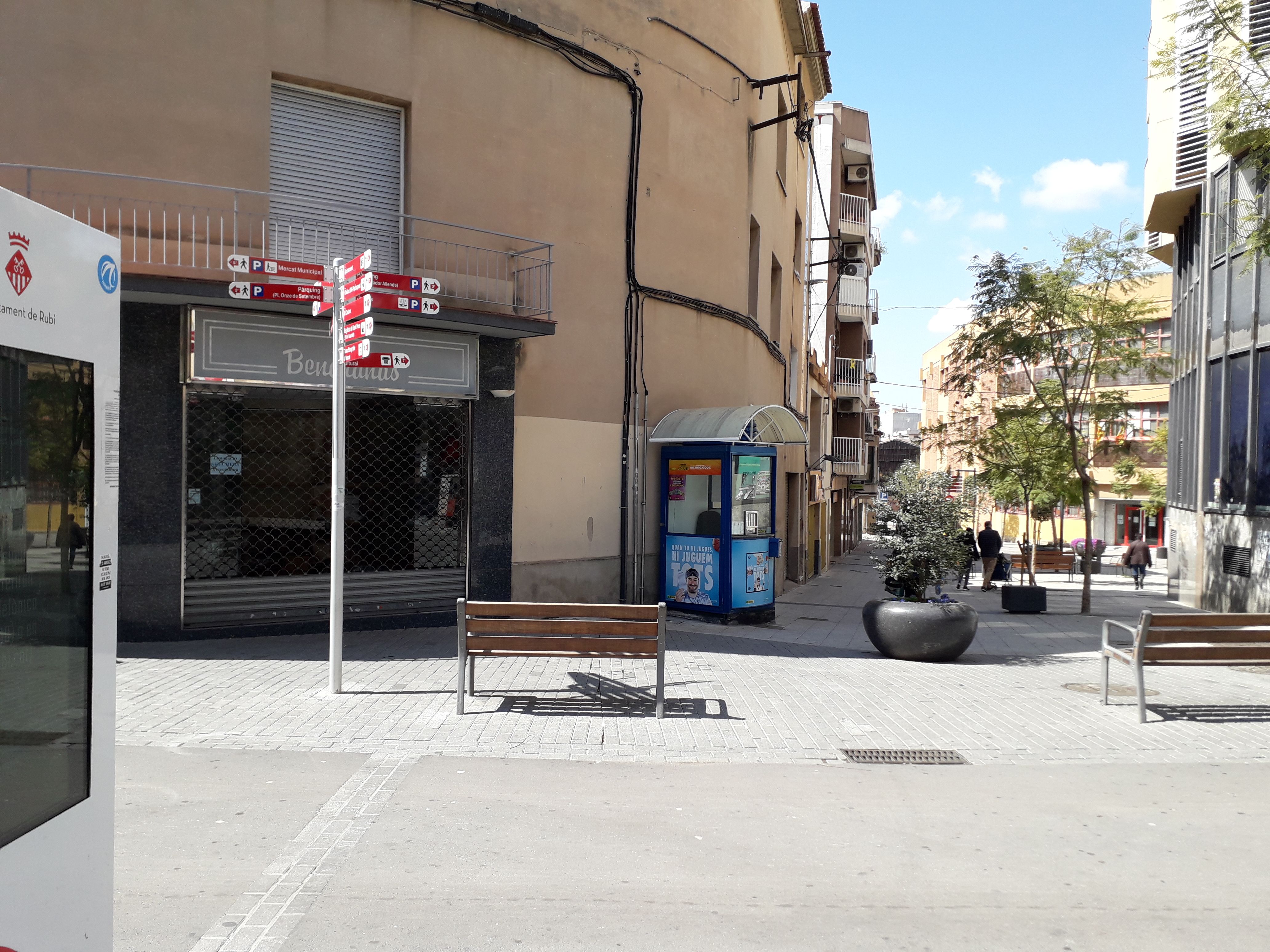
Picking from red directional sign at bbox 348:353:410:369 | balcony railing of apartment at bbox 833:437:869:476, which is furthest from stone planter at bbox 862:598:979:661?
balcony railing of apartment at bbox 833:437:869:476

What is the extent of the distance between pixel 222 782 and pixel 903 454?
90627 mm

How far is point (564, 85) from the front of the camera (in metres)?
13.8

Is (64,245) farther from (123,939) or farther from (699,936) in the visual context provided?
(699,936)

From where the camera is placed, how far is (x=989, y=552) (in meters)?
23.7

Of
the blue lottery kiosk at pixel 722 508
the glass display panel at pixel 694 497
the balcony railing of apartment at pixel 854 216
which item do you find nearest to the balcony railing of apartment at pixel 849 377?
the balcony railing of apartment at pixel 854 216

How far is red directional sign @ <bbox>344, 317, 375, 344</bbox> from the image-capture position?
809 centimetres

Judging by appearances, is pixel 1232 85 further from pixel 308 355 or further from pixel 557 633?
pixel 308 355

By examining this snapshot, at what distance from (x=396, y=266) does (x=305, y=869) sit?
29.0 ft

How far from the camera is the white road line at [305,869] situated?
399cm

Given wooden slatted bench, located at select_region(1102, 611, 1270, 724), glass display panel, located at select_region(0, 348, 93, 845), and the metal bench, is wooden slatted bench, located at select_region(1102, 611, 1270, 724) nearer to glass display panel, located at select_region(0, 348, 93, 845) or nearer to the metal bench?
glass display panel, located at select_region(0, 348, 93, 845)

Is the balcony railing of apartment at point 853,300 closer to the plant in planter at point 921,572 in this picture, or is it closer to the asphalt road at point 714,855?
the plant in planter at point 921,572

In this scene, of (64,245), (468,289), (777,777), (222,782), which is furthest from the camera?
(468,289)

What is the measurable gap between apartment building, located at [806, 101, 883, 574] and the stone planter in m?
16.8

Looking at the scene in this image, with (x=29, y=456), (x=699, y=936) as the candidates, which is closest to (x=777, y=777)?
(x=699, y=936)
